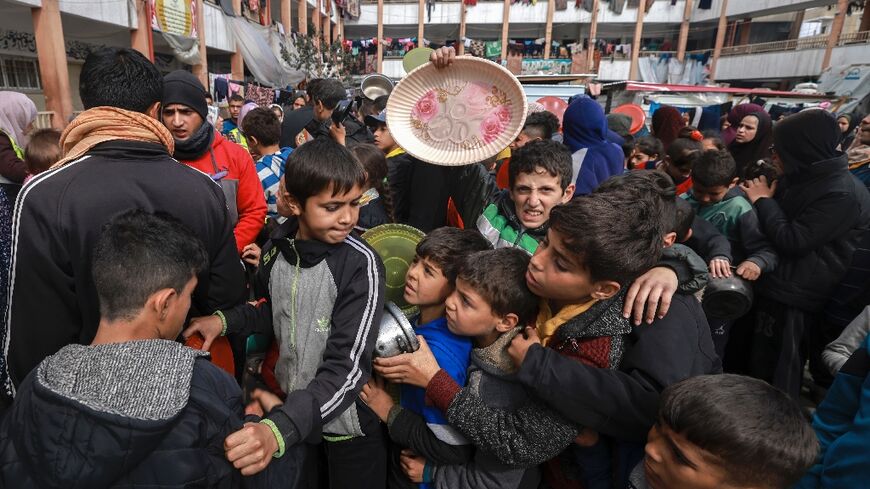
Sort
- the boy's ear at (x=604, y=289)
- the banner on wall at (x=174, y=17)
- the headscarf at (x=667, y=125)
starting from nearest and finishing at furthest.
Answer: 1. the boy's ear at (x=604, y=289)
2. the headscarf at (x=667, y=125)
3. the banner on wall at (x=174, y=17)

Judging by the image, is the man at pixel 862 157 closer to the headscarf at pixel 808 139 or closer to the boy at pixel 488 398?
the headscarf at pixel 808 139

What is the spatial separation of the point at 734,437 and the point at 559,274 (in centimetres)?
57

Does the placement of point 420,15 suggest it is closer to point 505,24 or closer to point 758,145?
point 505,24

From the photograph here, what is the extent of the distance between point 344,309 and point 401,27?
1526 inches

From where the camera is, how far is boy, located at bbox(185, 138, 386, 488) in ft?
5.11

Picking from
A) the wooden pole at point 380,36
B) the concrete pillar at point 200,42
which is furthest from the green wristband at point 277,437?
the wooden pole at point 380,36

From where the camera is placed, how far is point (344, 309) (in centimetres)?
161

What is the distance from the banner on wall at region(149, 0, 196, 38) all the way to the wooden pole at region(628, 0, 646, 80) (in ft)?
91.5

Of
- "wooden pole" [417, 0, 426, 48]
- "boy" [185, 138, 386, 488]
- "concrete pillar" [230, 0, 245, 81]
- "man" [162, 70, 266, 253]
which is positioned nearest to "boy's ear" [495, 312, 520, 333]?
"boy" [185, 138, 386, 488]

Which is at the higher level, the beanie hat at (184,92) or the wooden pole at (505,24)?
the wooden pole at (505,24)

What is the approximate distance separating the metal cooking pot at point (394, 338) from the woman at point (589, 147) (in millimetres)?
2241

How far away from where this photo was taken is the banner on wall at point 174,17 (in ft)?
38.8

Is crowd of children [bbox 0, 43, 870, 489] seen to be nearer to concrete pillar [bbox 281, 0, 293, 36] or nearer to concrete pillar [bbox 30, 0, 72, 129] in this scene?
concrete pillar [bbox 30, 0, 72, 129]

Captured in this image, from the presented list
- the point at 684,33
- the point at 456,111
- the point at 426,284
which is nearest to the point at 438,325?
the point at 426,284
